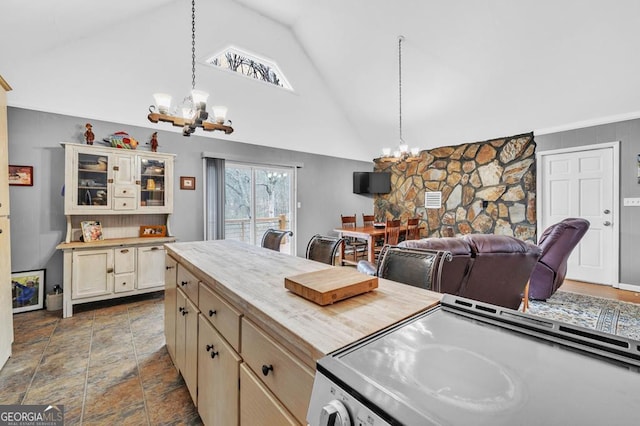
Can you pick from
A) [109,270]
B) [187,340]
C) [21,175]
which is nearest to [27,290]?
[109,270]

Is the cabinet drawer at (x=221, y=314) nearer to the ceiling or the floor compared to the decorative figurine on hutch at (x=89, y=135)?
nearer to the floor

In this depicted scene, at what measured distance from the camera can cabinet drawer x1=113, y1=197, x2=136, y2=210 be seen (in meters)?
3.51

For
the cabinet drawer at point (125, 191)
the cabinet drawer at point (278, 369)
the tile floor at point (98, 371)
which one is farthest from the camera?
the cabinet drawer at point (125, 191)

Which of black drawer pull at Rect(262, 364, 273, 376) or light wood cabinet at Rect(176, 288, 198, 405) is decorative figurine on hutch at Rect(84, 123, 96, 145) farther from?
black drawer pull at Rect(262, 364, 273, 376)

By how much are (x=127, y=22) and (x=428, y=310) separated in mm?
4732

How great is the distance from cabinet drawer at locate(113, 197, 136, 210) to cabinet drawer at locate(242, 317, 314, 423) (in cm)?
336

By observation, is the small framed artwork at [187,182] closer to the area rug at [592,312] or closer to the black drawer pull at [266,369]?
the black drawer pull at [266,369]

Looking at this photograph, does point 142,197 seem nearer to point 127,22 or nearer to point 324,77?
point 127,22

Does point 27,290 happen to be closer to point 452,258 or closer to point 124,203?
point 124,203

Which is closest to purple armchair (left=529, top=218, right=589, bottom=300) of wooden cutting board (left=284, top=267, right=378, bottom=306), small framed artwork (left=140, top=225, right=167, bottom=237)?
wooden cutting board (left=284, top=267, right=378, bottom=306)

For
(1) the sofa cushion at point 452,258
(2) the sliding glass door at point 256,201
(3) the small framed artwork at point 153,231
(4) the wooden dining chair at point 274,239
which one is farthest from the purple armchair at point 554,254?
(3) the small framed artwork at point 153,231

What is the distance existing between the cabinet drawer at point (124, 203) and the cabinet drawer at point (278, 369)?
11.0ft

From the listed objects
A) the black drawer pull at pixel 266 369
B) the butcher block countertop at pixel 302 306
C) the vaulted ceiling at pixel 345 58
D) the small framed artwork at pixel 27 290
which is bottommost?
the small framed artwork at pixel 27 290

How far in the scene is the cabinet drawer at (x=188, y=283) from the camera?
159cm
